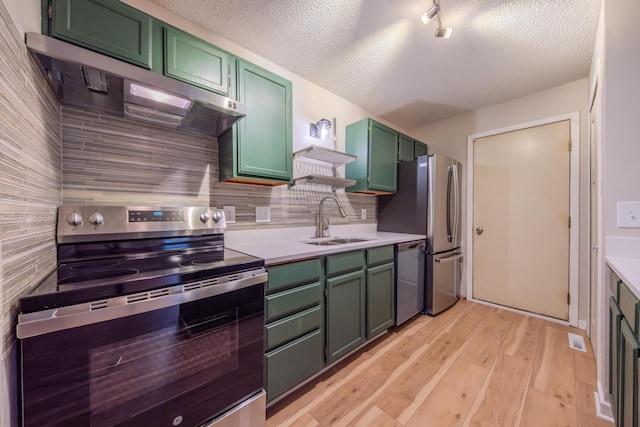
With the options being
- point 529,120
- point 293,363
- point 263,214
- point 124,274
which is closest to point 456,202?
point 529,120

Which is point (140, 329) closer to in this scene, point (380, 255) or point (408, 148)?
point (380, 255)

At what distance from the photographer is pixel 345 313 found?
1.70 m

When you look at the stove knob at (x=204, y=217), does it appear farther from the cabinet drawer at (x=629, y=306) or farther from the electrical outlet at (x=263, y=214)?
the cabinet drawer at (x=629, y=306)

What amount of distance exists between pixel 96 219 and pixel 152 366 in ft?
2.48

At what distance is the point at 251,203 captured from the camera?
189 centimetres

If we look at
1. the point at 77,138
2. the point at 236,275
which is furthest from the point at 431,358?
the point at 77,138

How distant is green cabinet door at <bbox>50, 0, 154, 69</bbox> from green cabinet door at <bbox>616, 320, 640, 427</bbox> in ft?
7.70

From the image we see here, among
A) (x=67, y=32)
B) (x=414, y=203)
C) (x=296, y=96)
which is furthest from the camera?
(x=414, y=203)

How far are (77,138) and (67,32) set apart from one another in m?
0.48

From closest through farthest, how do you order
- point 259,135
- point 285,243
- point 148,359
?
1. point 148,359
2. point 259,135
3. point 285,243

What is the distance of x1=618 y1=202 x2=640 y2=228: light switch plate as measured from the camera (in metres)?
1.22

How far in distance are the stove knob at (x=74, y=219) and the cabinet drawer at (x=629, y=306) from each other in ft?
7.25

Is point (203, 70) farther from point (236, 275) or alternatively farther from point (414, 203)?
point (414, 203)

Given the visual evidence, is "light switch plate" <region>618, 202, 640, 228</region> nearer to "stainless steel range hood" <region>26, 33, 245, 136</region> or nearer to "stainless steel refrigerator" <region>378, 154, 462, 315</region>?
"stainless steel refrigerator" <region>378, 154, 462, 315</region>
